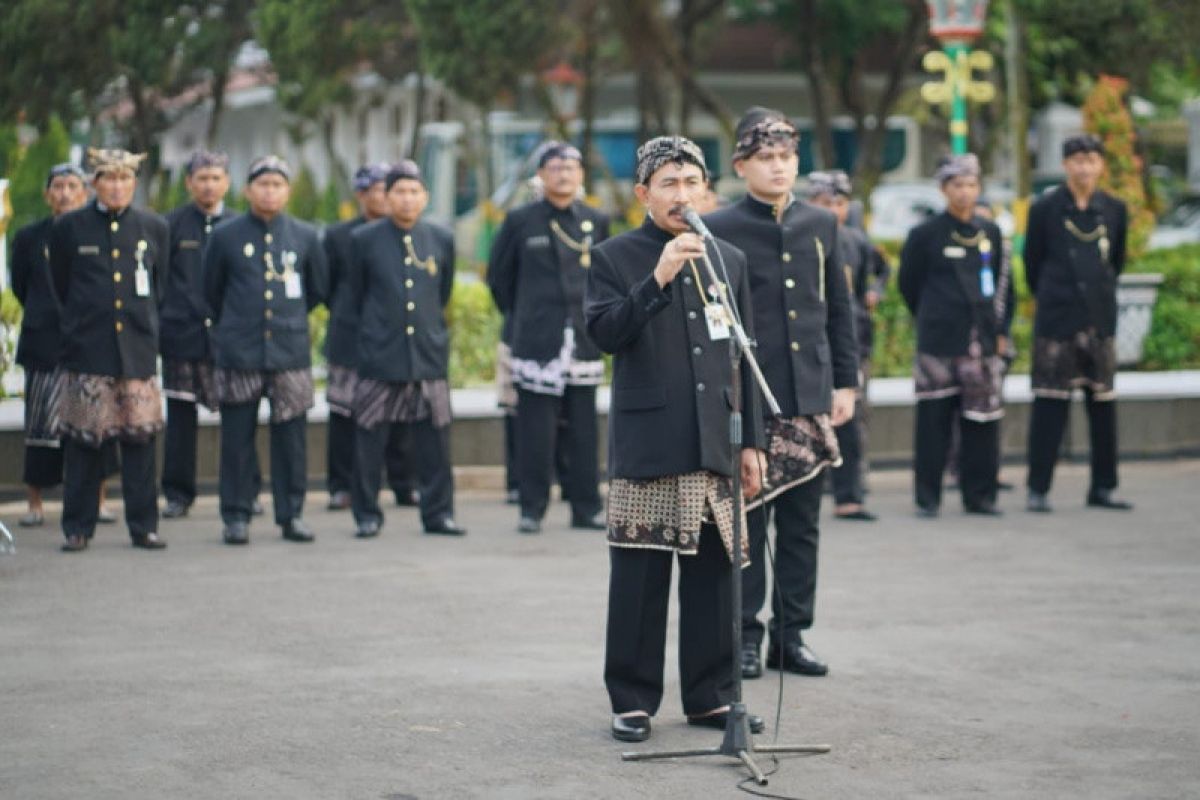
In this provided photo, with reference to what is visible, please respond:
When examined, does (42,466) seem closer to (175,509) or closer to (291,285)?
(175,509)

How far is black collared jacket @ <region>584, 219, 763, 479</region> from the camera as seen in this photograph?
8.25 metres

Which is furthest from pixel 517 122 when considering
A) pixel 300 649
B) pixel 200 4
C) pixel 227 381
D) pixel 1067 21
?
pixel 300 649

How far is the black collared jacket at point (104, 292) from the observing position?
42.4ft

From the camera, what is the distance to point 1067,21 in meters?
28.9

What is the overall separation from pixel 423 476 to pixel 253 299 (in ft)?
4.52

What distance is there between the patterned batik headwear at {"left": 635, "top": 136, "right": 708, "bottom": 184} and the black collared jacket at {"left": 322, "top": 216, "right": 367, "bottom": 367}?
657cm

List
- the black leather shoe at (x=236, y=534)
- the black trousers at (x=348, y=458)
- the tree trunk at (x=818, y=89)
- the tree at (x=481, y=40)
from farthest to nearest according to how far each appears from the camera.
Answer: the tree trunk at (x=818, y=89) < the tree at (x=481, y=40) < the black trousers at (x=348, y=458) < the black leather shoe at (x=236, y=534)

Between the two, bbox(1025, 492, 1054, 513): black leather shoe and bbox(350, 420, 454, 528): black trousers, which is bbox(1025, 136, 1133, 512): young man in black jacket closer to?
bbox(1025, 492, 1054, 513): black leather shoe

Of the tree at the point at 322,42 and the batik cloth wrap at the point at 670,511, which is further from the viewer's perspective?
the tree at the point at 322,42

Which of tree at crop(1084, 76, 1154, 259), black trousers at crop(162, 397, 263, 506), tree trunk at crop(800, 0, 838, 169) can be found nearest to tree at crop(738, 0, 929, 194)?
tree trunk at crop(800, 0, 838, 169)

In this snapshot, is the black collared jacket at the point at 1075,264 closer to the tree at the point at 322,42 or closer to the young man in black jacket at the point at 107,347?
the young man in black jacket at the point at 107,347

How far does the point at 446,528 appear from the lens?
45.3 ft

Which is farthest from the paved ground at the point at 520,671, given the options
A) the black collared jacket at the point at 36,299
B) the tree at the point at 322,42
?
the tree at the point at 322,42

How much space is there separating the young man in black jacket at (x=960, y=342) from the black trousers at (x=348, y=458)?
3096mm
